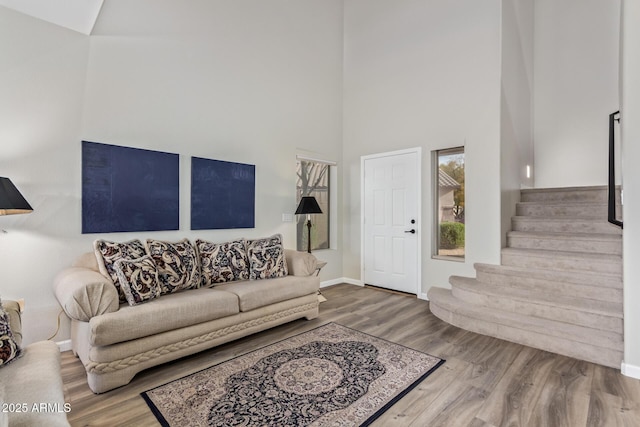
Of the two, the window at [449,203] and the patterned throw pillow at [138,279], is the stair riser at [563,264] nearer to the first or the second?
the window at [449,203]

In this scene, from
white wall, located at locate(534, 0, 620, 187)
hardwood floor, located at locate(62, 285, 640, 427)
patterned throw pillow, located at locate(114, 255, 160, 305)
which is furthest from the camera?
white wall, located at locate(534, 0, 620, 187)

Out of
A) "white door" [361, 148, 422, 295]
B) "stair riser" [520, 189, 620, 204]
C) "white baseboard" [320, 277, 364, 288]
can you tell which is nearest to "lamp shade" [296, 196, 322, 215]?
"white door" [361, 148, 422, 295]

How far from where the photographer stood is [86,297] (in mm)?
2139

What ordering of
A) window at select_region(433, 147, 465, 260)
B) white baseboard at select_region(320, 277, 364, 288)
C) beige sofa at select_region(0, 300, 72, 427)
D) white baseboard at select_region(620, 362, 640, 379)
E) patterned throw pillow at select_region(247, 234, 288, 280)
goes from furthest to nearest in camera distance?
1. white baseboard at select_region(320, 277, 364, 288)
2. window at select_region(433, 147, 465, 260)
3. patterned throw pillow at select_region(247, 234, 288, 280)
4. white baseboard at select_region(620, 362, 640, 379)
5. beige sofa at select_region(0, 300, 72, 427)

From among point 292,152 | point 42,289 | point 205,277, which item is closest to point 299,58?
point 292,152

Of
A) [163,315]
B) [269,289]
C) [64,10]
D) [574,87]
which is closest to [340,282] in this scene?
[269,289]

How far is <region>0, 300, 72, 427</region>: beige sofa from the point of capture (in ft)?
3.73

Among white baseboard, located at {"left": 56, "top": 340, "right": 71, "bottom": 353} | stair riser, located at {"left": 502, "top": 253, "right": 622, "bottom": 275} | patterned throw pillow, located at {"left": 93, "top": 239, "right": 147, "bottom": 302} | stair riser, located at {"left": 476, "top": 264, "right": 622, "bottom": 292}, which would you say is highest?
patterned throw pillow, located at {"left": 93, "top": 239, "right": 147, "bottom": 302}

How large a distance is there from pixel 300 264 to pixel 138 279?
5.26 ft

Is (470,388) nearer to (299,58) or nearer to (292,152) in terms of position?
(292,152)

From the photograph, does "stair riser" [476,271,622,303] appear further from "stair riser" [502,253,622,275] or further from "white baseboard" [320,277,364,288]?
"white baseboard" [320,277,364,288]

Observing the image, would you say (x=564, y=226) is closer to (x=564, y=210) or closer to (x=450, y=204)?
(x=564, y=210)

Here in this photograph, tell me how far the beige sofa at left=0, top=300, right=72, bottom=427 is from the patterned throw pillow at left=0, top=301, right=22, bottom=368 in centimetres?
2

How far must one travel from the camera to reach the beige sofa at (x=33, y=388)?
44.7 inches
